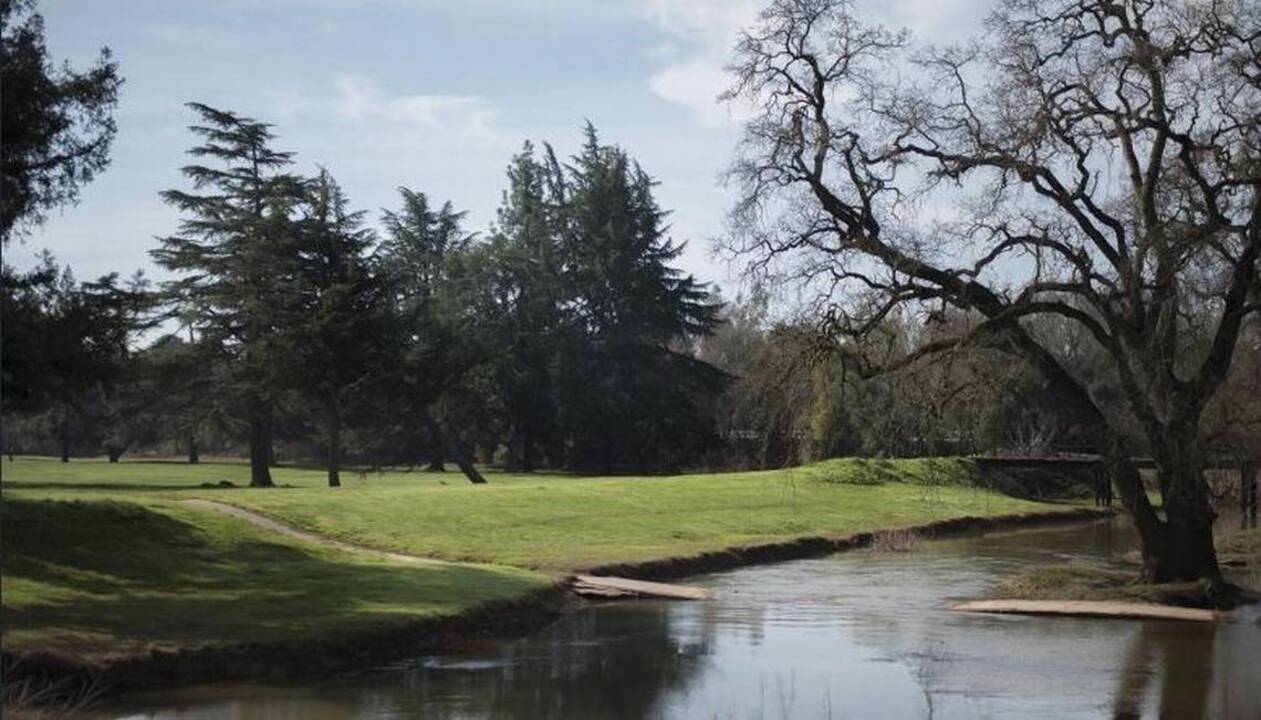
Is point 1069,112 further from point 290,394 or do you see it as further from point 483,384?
point 483,384

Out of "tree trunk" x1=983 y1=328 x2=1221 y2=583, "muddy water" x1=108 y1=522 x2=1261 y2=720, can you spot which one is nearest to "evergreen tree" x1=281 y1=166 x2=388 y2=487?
"muddy water" x1=108 y1=522 x2=1261 y2=720

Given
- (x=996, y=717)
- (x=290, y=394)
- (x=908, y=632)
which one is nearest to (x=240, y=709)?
(x=996, y=717)

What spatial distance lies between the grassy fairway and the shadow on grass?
52mm

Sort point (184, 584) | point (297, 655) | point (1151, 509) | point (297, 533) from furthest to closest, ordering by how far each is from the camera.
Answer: point (297, 533), point (1151, 509), point (184, 584), point (297, 655)

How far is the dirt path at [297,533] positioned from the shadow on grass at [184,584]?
1037 mm

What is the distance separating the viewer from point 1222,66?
82.1 feet

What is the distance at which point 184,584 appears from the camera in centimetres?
2339

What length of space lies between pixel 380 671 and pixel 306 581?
5863mm

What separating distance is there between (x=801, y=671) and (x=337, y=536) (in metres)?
16.0

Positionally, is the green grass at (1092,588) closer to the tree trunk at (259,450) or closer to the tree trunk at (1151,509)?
the tree trunk at (1151,509)

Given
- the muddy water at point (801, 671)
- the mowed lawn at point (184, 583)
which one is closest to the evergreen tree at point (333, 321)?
the mowed lawn at point (184, 583)

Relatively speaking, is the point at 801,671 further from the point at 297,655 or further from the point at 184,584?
the point at 184,584

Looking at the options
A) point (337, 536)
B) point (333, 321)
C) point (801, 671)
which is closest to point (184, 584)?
point (337, 536)

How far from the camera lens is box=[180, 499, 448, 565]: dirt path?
2967 centimetres
